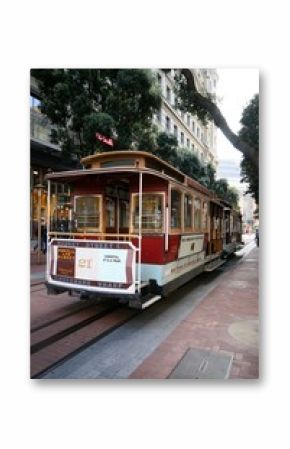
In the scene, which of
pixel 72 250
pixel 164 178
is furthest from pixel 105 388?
pixel 164 178

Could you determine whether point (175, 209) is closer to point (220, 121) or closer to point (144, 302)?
point (220, 121)

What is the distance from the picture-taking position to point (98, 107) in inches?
274

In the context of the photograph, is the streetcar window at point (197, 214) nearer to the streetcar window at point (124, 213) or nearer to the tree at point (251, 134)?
the streetcar window at point (124, 213)

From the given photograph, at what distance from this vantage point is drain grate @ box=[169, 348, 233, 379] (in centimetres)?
357

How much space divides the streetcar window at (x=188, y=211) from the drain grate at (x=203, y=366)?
8.43 ft

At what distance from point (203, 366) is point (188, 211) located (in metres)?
3.11

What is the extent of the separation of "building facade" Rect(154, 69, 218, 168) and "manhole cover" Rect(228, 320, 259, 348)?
234 centimetres

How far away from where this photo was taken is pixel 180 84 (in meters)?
4.68

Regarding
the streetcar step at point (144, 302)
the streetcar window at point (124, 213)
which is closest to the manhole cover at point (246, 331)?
the streetcar step at point (144, 302)

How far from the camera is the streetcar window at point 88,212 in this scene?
569cm
